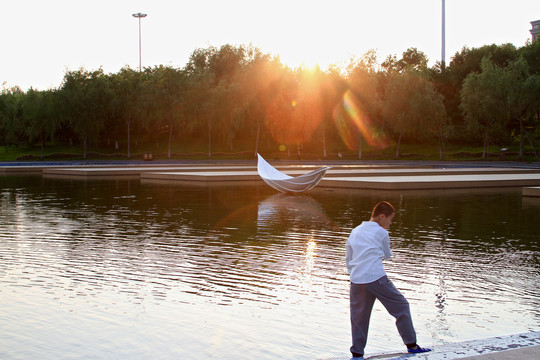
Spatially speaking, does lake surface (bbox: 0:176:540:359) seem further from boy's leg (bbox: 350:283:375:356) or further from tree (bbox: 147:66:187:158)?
tree (bbox: 147:66:187:158)

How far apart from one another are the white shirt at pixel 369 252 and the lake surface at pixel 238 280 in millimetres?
874

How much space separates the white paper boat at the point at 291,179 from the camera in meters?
20.5

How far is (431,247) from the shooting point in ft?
34.3

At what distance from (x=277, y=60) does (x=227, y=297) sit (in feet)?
184

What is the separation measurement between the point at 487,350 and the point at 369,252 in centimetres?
114

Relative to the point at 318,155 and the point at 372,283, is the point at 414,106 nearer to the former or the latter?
the point at 318,155

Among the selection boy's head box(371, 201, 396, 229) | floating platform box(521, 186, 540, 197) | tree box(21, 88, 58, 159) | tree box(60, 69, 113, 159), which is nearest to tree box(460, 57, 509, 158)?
floating platform box(521, 186, 540, 197)

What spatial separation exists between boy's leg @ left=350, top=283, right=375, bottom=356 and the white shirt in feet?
0.32

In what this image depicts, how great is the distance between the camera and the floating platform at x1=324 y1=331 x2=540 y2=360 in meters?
4.40

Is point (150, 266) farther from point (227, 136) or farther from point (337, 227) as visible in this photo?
point (227, 136)

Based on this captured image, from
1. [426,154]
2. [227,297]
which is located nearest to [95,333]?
[227,297]

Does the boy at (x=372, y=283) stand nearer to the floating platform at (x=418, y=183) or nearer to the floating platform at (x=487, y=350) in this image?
the floating platform at (x=487, y=350)

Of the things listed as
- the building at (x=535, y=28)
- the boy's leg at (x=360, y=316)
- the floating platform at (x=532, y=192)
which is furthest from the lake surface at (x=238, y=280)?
the building at (x=535, y=28)

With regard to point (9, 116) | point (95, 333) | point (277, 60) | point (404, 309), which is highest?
point (277, 60)
